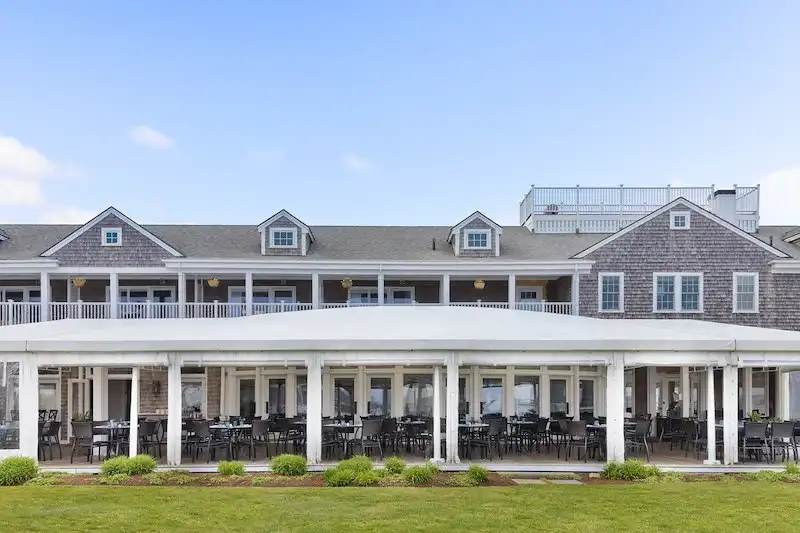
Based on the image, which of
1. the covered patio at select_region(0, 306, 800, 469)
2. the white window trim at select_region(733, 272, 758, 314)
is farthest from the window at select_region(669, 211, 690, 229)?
the covered patio at select_region(0, 306, 800, 469)

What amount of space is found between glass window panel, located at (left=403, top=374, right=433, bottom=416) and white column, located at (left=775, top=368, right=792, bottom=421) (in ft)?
31.7

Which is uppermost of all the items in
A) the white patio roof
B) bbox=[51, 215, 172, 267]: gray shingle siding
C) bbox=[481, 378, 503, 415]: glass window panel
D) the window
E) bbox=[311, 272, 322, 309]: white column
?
the window

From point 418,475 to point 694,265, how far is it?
15.2 meters

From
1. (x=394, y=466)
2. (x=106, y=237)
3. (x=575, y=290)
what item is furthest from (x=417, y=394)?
(x=106, y=237)

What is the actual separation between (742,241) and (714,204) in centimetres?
673

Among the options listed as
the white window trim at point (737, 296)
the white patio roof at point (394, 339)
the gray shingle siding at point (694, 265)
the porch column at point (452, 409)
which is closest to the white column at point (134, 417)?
the white patio roof at point (394, 339)

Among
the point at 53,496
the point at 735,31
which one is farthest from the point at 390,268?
the point at 53,496

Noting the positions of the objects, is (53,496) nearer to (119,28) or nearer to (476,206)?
(119,28)

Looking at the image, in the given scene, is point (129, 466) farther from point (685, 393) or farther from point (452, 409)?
point (685, 393)

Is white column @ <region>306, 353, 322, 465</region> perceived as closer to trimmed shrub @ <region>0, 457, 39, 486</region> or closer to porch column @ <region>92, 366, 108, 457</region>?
trimmed shrub @ <region>0, 457, 39, 486</region>

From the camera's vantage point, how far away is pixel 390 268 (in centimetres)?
2550

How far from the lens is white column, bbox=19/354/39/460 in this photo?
15.4 m

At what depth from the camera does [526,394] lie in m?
24.3

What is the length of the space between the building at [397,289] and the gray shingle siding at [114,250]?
43mm
